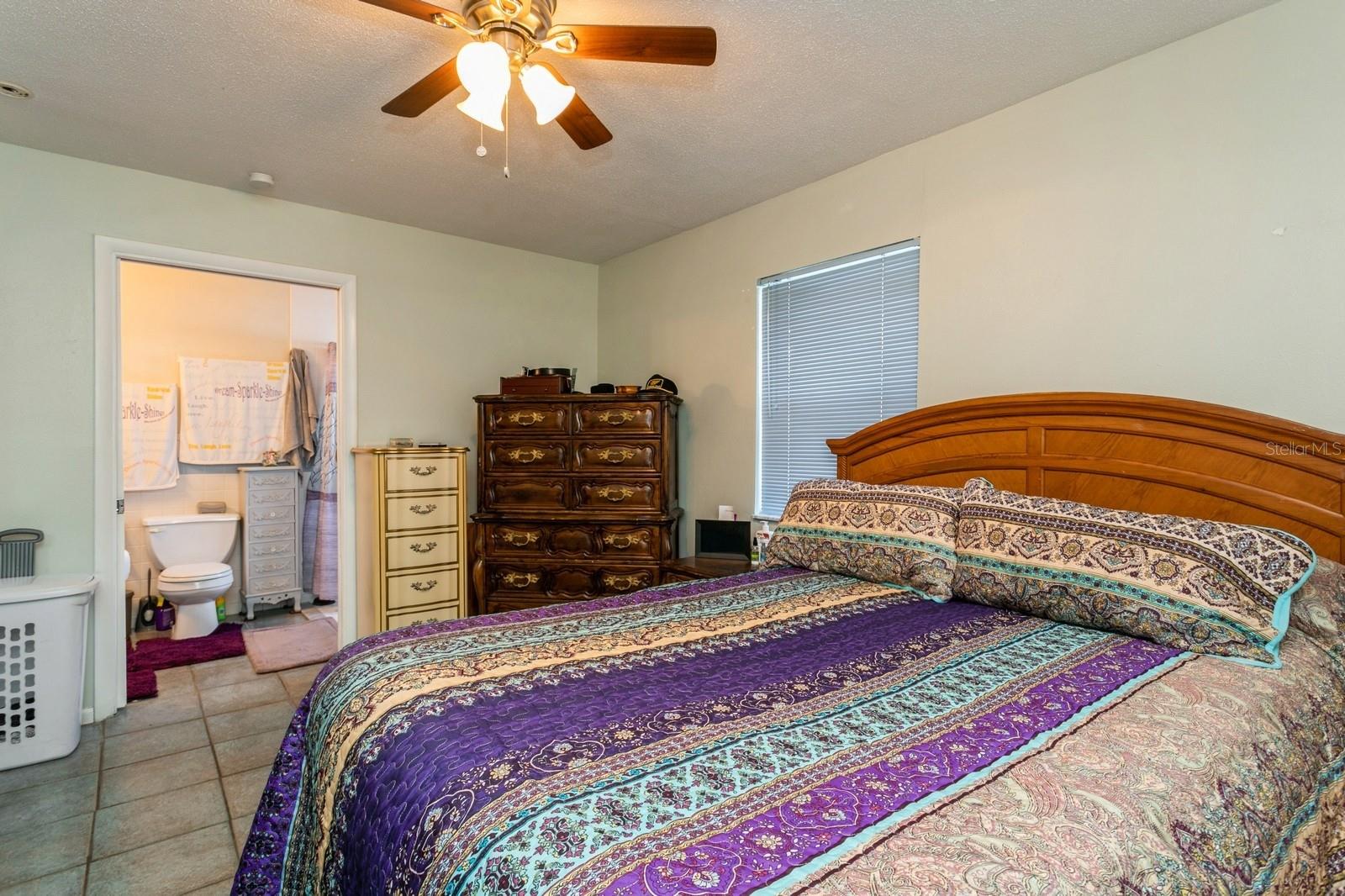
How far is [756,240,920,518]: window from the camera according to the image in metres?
2.85

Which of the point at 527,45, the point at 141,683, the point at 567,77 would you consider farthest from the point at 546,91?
the point at 141,683

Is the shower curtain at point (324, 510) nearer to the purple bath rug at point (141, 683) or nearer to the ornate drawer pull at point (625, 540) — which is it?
the purple bath rug at point (141, 683)

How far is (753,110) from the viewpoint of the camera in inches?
96.9

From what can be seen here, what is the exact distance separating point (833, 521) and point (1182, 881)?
153 centimetres

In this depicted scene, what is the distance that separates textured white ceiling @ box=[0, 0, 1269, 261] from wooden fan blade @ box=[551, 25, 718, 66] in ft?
1.05

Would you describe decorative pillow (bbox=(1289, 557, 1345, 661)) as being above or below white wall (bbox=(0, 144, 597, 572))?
below

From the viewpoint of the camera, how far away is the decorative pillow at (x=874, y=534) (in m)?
2.02

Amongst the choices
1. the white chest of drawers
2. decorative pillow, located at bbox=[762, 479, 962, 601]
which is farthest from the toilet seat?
decorative pillow, located at bbox=[762, 479, 962, 601]

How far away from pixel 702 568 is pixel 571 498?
89 cm

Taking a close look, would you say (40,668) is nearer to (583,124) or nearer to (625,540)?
(625,540)

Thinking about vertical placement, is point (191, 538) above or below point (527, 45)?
below

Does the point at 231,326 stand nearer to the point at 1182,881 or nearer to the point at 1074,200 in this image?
the point at 1074,200

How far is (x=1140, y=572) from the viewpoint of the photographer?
1596 millimetres

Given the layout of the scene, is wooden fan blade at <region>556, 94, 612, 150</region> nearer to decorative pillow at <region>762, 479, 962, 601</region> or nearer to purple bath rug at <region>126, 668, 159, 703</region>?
decorative pillow at <region>762, 479, 962, 601</region>
